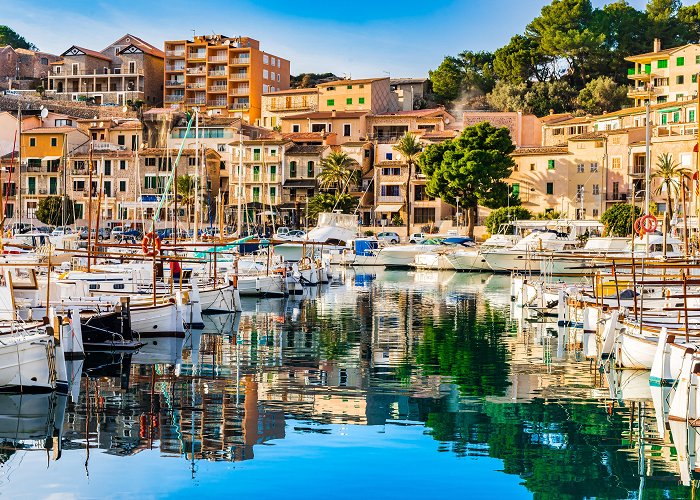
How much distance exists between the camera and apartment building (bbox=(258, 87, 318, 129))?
112 metres

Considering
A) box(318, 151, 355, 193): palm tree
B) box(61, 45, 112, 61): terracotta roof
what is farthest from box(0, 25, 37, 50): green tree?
box(318, 151, 355, 193): palm tree

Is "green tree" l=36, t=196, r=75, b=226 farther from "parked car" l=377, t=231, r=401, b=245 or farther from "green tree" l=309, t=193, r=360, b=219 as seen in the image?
"parked car" l=377, t=231, r=401, b=245

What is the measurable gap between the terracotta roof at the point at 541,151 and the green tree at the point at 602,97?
19.6 m

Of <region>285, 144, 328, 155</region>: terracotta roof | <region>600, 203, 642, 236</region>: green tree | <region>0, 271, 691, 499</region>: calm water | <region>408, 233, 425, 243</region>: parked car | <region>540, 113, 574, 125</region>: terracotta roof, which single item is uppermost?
<region>540, 113, 574, 125</region>: terracotta roof

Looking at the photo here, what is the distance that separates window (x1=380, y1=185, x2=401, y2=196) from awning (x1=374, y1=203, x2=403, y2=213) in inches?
36.1

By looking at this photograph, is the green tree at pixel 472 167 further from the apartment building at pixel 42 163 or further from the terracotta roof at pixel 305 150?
the apartment building at pixel 42 163

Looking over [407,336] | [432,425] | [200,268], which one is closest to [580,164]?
[200,268]

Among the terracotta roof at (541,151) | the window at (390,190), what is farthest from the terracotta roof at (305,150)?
the terracotta roof at (541,151)

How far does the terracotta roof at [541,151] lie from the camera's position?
87562 mm

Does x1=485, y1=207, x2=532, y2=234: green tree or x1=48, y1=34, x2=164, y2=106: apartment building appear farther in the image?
x1=48, y1=34, x2=164, y2=106: apartment building

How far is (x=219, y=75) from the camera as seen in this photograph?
4877 inches

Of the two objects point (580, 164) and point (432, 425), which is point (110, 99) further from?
point (432, 425)

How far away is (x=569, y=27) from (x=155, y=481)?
332 ft

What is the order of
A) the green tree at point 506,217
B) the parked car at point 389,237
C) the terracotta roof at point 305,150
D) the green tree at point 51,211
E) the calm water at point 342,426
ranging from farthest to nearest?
the terracotta roof at point 305,150 < the green tree at point 51,211 < the parked car at point 389,237 < the green tree at point 506,217 < the calm water at point 342,426
